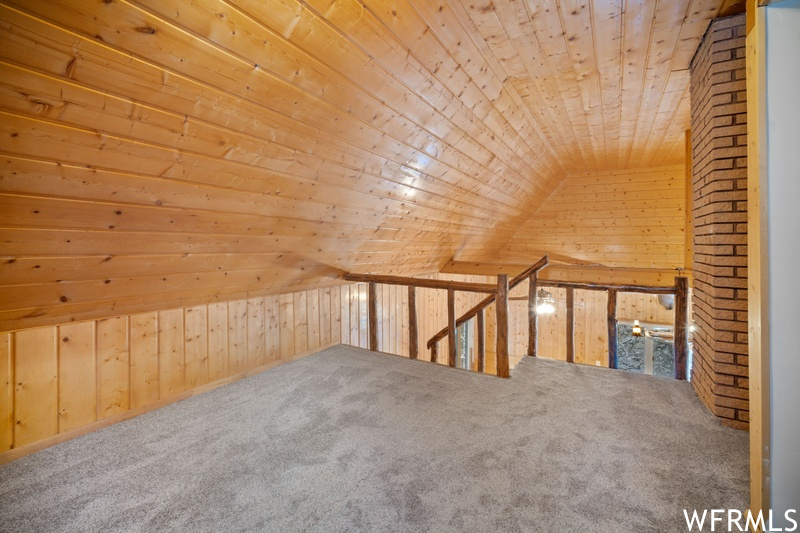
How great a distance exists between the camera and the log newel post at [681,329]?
2836mm

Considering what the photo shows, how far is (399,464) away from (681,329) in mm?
2573

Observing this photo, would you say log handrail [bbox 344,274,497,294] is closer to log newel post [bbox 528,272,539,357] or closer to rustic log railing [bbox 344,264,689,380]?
rustic log railing [bbox 344,264,689,380]

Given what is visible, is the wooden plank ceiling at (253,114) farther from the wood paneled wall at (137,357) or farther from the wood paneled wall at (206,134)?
the wood paneled wall at (137,357)

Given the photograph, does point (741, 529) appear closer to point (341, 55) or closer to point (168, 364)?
point (341, 55)

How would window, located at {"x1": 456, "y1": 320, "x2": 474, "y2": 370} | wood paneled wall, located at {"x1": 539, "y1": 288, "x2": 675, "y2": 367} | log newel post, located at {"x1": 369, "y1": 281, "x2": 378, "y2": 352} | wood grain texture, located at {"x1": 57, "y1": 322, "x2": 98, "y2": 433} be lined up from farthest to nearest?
window, located at {"x1": 456, "y1": 320, "x2": 474, "y2": 370} → wood paneled wall, located at {"x1": 539, "y1": 288, "x2": 675, "y2": 367} → log newel post, located at {"x1": 369, "y1": 281, "x2": 378, "y2": 352} → wood grain texture, located at {"x1": 57, "y1": 322, "x2": 98, "y2": 433}

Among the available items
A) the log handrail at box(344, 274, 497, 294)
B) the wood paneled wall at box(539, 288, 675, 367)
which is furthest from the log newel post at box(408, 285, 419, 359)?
the wood paneled wall at box(539, 288, 675, 367)

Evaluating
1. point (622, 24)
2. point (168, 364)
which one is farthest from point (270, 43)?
point (168, 364)

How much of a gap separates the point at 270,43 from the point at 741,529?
2736 millimetres

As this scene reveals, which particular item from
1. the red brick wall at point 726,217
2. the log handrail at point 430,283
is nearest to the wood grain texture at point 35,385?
the log handrail at point 430,283

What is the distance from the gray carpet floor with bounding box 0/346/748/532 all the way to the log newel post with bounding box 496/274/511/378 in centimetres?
21

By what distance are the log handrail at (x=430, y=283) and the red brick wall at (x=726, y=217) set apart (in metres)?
1.38

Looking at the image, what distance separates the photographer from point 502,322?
2.86 m

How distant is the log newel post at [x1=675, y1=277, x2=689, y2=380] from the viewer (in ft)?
9.30

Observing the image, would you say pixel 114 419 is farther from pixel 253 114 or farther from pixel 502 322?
pixel 502 322
